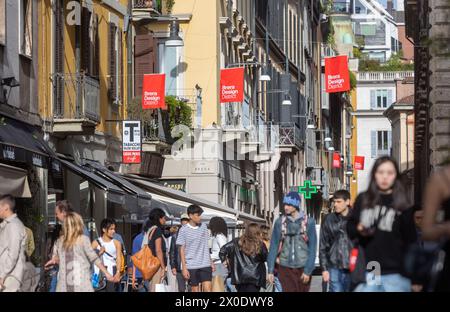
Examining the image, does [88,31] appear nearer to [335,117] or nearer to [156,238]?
[156,238]

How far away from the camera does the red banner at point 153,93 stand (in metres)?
36.8

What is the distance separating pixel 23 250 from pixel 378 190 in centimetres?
547

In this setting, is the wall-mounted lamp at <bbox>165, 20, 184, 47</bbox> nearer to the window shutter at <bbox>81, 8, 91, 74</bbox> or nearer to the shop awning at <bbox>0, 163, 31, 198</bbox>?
the window shutter at <bbox>81, 8, 91, 74</bbox>

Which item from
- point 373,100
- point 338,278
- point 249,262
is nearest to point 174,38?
point 249,262

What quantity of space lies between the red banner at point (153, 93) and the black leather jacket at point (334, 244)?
1843cm

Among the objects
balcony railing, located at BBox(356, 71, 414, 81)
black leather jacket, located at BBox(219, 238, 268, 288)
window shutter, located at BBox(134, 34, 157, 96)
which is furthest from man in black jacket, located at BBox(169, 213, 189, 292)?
balcony railing, located at BBox(356, 71, 414, 81)

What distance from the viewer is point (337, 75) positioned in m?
49.1

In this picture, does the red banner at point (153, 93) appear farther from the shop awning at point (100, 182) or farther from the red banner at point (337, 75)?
the red banner at point (337, 75)

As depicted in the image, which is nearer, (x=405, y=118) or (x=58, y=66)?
(x=58, y=66)

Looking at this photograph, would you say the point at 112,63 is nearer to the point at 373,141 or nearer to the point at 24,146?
the point at 24,146

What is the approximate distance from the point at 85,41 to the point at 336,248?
14883 millimetres

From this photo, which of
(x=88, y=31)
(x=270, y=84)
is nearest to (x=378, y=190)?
(x=88, y=31)

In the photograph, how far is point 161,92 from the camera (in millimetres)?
36938

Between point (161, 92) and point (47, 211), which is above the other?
point (161, 92)
